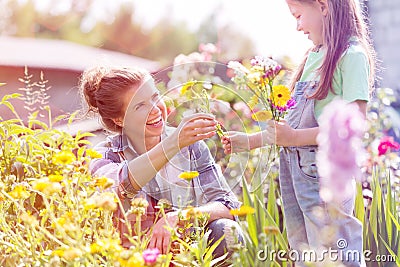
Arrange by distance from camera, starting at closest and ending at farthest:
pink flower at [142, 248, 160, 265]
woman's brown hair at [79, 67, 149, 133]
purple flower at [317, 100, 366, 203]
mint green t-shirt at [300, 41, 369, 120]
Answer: purple flower at [317, 100, 366, 203], pink flower at [142, 248, 160, 265], mint green t-shirt at [300, 41, 369, 120], woman's brown hair at [79, 67, 149, 133]

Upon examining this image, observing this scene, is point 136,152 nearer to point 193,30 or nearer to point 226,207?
point 226,207

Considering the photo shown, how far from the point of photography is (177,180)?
175 centimetres

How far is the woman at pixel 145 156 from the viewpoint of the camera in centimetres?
167

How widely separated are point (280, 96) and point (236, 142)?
16cm

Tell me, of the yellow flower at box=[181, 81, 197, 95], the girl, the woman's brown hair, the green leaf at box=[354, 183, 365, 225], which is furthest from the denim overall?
the woman's brown hair

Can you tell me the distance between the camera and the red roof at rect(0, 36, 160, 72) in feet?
7.49

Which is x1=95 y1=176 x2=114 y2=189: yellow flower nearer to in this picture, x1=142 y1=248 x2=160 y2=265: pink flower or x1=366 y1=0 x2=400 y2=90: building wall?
x1=142 y1=248 x2=160 y2=265: pink flower

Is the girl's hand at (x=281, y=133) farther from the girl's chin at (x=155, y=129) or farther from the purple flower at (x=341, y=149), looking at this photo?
the purple flower at (x=341, y=149)

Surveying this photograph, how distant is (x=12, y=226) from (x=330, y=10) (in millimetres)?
976

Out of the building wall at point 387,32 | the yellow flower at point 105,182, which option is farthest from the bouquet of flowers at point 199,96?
the building wall at point 387,32

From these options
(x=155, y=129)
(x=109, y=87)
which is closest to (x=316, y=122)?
(x=155, y=129)

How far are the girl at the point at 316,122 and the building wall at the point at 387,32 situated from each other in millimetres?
776

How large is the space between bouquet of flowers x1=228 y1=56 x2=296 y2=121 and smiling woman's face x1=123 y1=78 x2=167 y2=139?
0.21m

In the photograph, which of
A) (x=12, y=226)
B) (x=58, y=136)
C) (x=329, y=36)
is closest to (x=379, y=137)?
(x=329, y=36)
